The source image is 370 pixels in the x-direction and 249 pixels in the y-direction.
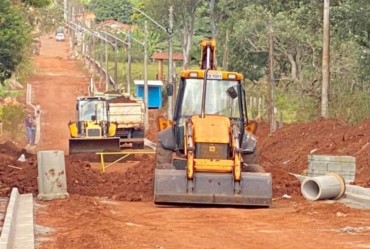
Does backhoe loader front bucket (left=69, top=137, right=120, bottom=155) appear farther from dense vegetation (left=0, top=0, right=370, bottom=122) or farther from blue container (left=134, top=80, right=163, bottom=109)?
blue container (left=134, top=80, right=163, bottom=109)

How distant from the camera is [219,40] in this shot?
70562 millimetres

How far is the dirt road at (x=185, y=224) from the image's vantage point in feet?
44.8

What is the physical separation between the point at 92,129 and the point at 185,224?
78.4 feet

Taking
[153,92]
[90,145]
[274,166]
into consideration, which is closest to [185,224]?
[274,166]

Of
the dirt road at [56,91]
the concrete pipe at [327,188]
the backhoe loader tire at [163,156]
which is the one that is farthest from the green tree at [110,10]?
the concrete pipe at [327,188]

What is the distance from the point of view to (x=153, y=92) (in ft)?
242

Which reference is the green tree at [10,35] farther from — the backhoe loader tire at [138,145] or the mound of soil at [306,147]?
the mound of soil at [306,147]

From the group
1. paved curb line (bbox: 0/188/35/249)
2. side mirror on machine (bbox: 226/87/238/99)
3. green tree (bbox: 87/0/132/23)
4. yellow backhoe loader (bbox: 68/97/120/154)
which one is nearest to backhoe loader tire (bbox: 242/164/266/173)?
side mirror on machine (bbox: 226/87/238/99)

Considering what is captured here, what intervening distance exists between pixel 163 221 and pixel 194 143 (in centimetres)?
343

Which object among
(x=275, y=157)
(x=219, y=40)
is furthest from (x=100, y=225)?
(x=219, y=40)

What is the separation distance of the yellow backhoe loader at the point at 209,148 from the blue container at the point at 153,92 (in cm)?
5002

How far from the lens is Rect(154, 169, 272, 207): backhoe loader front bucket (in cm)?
1894

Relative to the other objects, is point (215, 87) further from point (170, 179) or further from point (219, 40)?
point (219, 40)

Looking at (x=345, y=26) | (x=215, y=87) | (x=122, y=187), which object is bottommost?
(x=122, y=187)
